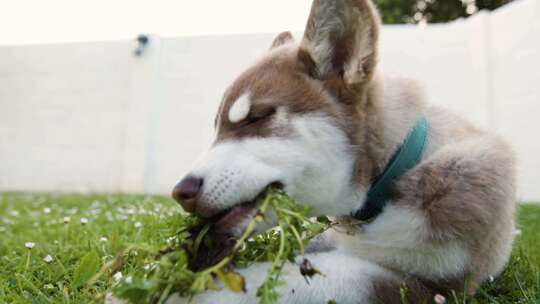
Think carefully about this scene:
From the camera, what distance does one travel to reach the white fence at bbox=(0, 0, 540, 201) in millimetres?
8250

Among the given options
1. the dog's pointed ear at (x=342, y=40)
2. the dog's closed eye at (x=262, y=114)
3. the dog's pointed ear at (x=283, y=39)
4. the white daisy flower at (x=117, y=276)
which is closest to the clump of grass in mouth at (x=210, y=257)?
the white daisy flower at (x=117, y=276)

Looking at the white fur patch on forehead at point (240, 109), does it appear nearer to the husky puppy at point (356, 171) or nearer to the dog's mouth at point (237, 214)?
the husky puppy at point (356, 171)

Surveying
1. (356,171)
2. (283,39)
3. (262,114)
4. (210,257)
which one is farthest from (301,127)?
(283,39)

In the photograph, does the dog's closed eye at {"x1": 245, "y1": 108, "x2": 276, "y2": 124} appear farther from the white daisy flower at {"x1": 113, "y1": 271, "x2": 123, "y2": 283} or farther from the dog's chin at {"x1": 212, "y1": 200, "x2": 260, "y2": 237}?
the white daisy flower at {"x1": 113, "y1": 271, "x2": 123, "y2": 283}

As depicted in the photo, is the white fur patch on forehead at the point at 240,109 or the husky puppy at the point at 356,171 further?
the white fur patch on forehead at the point at 240,109

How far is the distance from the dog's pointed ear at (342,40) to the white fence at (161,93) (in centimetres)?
629

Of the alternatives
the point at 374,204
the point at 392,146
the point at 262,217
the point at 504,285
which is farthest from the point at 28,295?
the point at 504,285

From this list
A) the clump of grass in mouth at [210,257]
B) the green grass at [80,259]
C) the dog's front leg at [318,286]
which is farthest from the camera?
the green grass at [80,259]

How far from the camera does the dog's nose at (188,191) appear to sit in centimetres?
183

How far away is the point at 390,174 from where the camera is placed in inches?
80.9

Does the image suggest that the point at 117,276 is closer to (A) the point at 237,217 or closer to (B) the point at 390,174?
(A) the point at 237,217

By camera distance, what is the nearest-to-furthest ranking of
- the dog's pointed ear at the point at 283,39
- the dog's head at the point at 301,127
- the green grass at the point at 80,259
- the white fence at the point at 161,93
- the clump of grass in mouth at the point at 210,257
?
the clump of grass in mouth at the point at 210,257 → the dog's head at the point at 301,127 → the green grass at the point at 80,259 → the dog's pointed ear at the point at 283,39 → the white fence at the point at 161,93

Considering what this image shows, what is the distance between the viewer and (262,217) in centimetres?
160

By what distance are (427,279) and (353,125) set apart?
65cm
